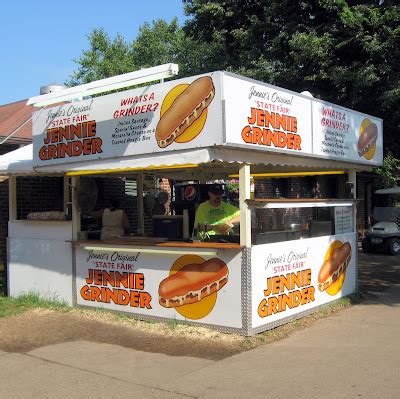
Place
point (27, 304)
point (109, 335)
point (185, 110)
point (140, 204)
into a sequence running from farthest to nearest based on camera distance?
point (140, 204) → point (27, 304) → point (109, 335) → point (185, 110)

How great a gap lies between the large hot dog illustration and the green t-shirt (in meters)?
2.66

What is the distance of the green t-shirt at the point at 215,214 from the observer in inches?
303

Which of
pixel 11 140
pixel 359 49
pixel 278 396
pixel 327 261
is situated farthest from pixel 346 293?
pixel 11 140

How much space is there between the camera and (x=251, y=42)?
14.0 meters

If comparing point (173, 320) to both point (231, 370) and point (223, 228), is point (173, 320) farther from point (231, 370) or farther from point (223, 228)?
point (231, 370)


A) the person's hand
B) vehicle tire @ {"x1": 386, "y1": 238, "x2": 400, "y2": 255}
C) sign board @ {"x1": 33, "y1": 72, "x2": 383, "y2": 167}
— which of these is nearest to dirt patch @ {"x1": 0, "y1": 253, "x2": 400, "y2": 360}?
the person's hand

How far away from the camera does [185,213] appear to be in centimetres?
828

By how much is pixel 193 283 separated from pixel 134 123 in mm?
2241

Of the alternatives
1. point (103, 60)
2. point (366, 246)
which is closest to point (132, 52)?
point (103, 60)

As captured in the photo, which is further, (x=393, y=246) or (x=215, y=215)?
(x=393, y=246)

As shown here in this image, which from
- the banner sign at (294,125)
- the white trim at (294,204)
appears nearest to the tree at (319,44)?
the banner sign at (294,125)

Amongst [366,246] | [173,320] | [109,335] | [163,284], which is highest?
[163,284]

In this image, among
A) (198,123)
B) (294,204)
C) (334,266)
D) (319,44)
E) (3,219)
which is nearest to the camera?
(198,123)

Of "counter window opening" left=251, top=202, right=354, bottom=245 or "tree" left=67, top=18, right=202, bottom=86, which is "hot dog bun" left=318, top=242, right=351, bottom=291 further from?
"tree" left=67, top=18, right=202, bottom=86
